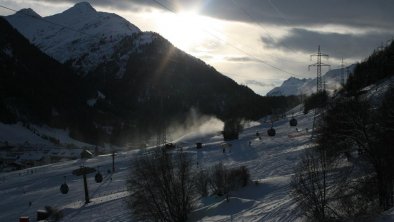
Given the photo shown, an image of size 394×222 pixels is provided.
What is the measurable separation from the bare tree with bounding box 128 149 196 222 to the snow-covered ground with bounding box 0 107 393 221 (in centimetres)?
181

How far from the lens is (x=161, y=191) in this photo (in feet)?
151

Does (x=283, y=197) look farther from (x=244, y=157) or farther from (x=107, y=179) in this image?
(x=107, y=179)

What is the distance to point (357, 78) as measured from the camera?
5344 inches

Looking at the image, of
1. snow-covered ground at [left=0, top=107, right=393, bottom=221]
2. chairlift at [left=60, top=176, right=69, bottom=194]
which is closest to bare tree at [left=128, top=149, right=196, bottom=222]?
snow-covered ground at [left=0, top=107, right=393, bottom=221]

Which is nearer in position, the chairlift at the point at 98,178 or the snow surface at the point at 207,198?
the snow surface at the point at 207,198

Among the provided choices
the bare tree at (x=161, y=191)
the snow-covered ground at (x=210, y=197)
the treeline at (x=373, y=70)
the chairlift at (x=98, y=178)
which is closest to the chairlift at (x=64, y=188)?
the snow-covered ground at (x=210, y=197)

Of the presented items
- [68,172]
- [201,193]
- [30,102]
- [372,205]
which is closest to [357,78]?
[68,172]

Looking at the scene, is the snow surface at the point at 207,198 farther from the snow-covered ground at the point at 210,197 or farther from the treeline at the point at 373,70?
the treeline at the point at 373,70

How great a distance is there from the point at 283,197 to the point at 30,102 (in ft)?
563

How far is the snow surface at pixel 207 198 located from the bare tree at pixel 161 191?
73.6 inches

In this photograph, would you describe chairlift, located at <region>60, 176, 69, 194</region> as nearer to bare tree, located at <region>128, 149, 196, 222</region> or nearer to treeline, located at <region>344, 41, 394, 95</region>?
bare tree, located at <region>128, 149, 196, 222</region>

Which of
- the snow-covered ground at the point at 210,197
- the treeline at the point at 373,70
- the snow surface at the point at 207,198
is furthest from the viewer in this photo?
the treeline at the point at 373,70

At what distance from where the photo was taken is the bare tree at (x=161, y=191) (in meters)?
45.0

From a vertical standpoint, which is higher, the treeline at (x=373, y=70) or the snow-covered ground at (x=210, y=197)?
the treeline at (x=373, y=70)
